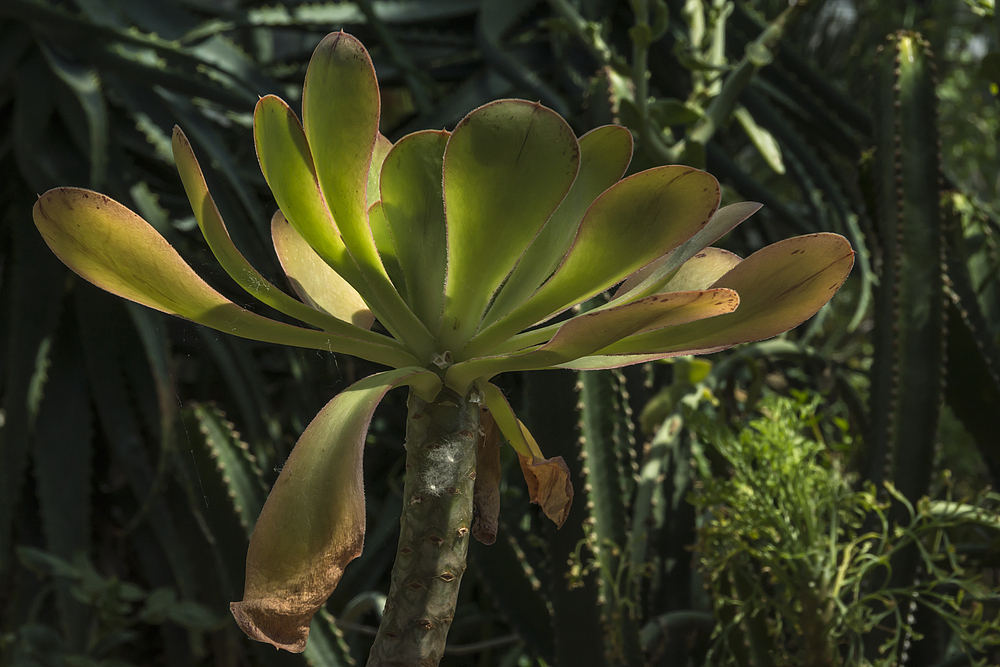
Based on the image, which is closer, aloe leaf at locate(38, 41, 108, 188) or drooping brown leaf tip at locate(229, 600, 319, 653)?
drooping brown leaf tip at locate(229, 600, 319, 653)

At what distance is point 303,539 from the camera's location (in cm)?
21

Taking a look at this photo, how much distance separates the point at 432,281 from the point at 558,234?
1.9 inches

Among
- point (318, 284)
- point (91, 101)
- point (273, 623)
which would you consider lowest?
point (273, 623)

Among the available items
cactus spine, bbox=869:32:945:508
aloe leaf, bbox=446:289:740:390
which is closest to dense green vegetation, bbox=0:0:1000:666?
cactus spine, bbox=869:32:945:508

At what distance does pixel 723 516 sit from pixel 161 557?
32.6 inches

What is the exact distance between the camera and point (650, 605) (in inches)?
23.0

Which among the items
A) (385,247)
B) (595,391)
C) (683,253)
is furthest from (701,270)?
(595,391)

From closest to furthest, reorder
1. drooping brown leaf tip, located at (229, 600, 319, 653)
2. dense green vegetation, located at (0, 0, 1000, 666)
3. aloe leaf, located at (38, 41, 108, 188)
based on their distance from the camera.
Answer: drooping brown leaf tip, located at (229, 600, 319, 653)
dense green vegetation, located at (0, 0, 1000, 666)
aloe leaf, located at (38, 41, 108, 188)

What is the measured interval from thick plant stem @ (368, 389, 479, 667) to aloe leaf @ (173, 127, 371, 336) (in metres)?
0.05

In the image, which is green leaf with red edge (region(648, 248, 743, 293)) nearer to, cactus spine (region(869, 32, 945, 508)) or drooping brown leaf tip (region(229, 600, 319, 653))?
drooping brown leaf tip (region(229, 600, 319, 653))

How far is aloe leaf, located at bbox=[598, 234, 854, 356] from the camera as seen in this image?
0.74ft

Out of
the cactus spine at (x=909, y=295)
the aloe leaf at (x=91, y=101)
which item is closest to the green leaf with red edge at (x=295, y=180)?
the cactus spine at (x=909, y=295)

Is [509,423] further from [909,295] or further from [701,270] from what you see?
[909,295]

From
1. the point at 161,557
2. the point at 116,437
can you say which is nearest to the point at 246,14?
the point at 116,437
